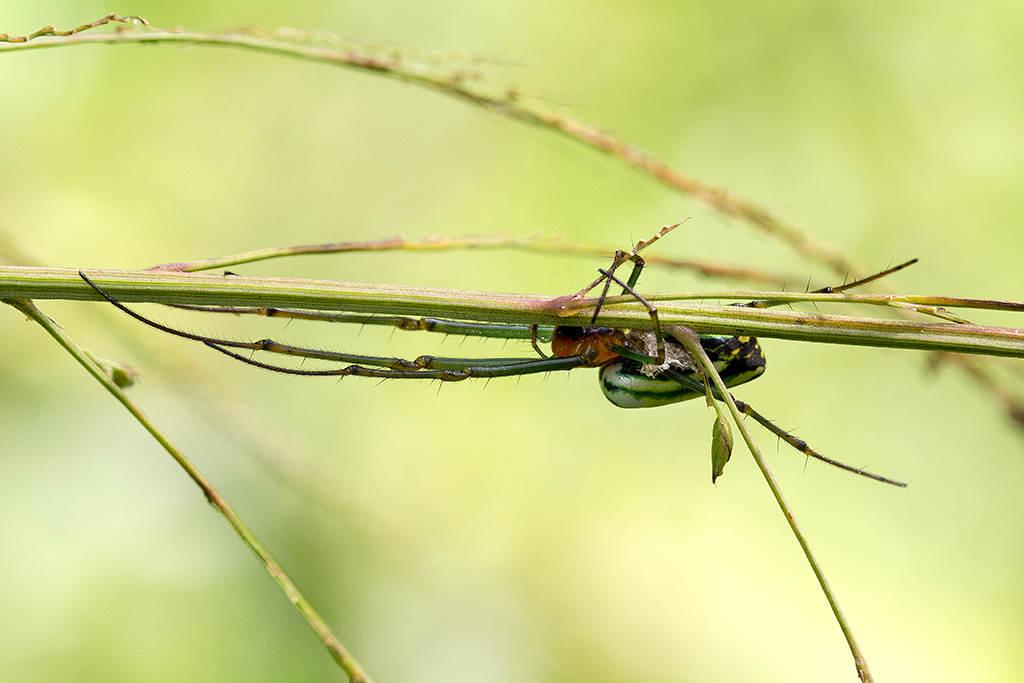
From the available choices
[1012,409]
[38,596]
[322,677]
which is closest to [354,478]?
[322,677]

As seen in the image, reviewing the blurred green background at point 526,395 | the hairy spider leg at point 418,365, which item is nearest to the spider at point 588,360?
the hairy spider leg at point 418,365

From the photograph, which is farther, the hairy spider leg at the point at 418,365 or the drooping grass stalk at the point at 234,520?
the hairy spider leg at the point at 418,365

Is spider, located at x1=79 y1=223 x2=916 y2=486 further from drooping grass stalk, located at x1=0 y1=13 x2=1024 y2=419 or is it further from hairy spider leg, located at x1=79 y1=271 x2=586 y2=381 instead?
drooping grass stalk, located at x1=0 y1=13 x2=1024 y2=419

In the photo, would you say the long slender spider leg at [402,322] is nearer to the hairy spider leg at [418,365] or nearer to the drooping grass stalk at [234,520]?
the hairy spider leg at [418,365]

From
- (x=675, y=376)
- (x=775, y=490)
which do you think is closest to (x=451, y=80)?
(x=675, y=376)

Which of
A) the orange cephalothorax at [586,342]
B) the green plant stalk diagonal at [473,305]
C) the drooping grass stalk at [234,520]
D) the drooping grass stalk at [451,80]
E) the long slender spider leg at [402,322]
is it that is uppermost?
the drooping grass stalk at [451,80]

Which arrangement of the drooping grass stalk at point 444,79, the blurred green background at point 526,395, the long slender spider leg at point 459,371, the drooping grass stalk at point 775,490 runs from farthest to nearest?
the blurred green background at point 526,395 < the long slender spider leg at point 459,371 < the drooping grass stalk at point 444,79 < the drooping grass stalk at point 775,490

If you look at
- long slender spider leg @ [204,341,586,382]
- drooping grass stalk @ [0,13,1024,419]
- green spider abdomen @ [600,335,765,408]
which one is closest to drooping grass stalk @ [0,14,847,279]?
drooping grass stalk @ [0,13,1024,419]
